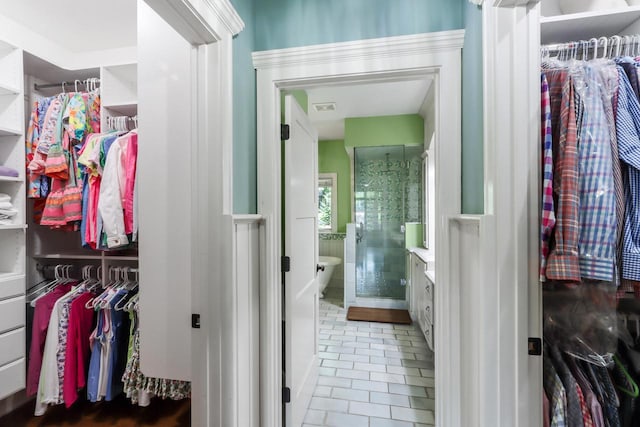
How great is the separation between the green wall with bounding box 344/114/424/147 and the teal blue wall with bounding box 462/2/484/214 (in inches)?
92.7

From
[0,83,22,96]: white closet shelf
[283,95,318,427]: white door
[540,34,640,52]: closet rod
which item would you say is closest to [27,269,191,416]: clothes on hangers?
[283,95,318,427]: white door

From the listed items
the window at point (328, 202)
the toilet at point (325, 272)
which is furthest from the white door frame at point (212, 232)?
the window at point (328, 202)

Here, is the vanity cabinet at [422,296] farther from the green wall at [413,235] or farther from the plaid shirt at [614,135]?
the plaid shirt at [614,135]

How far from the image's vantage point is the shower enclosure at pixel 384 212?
3670mm

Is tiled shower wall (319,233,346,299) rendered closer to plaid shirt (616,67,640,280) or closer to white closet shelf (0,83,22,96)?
white closet shelf (0,83,22,96)

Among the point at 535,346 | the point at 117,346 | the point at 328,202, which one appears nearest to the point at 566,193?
the point at 535,346

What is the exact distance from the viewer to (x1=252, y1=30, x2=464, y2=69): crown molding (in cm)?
128

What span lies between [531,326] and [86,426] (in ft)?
8.19

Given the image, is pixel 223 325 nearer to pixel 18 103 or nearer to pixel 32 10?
pixel 18 103

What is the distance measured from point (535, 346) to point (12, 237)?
2.80m

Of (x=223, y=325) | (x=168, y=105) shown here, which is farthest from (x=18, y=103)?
(x=223, y=325)

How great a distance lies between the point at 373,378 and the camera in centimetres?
219

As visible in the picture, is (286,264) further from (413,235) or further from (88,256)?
(413,235)

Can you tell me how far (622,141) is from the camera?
0.83m
